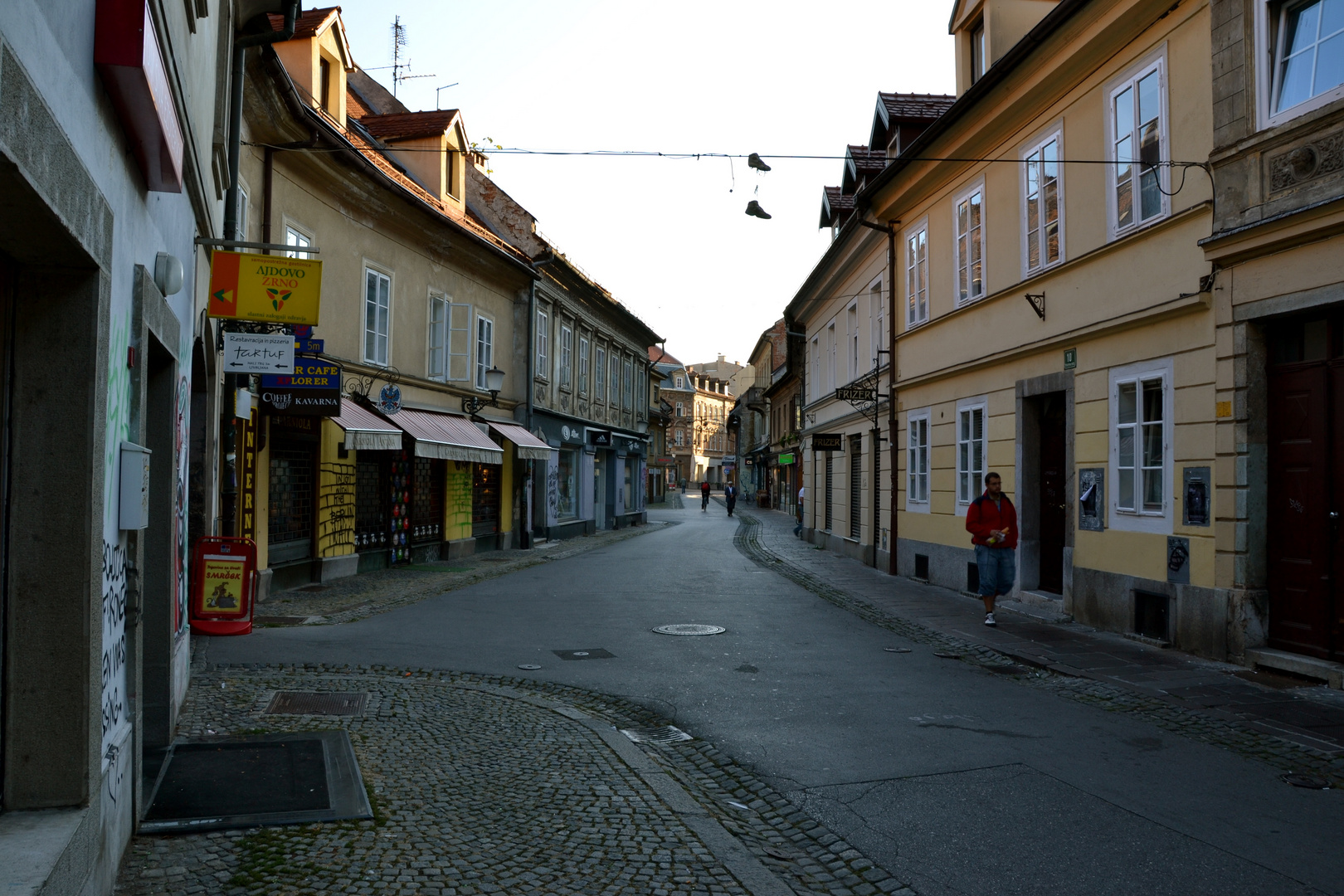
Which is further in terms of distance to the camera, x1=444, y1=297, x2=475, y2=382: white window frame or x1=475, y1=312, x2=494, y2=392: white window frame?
x1=475, y1=312, x2=494, y2=392: white window frame

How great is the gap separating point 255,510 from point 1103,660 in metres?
10.8

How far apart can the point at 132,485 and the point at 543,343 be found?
23.0 m

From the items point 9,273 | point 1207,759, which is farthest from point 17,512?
point 1207,759

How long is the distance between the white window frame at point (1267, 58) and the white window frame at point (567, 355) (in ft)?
70.5

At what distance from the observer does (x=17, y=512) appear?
318 centimetres

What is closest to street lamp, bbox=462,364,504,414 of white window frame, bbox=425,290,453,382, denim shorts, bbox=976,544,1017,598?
white window frame, bbox=425,290,453,382

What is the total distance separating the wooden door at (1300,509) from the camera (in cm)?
844

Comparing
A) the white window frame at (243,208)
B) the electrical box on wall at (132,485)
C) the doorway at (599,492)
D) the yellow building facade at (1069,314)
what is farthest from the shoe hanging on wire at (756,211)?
the doorway at (599,492)

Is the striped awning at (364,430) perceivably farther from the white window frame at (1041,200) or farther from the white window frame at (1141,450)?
the white window frame at (1141,450)

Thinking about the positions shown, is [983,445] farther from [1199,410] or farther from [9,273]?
[9,273]

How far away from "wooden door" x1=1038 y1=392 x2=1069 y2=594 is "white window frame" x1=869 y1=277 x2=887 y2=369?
6.36m

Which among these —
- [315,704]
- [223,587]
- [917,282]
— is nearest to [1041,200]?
[917,282]

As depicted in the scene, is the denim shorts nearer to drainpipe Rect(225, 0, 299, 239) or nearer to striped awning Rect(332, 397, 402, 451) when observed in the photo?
striped awning Rect(332, 397, 402, 451)

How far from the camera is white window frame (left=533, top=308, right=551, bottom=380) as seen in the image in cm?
2619
